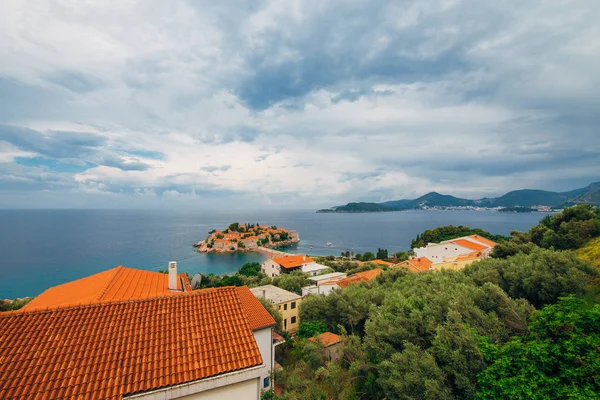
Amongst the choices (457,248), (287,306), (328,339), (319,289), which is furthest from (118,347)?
(457,248)

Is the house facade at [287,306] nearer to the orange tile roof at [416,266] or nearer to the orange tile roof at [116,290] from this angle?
the orange tile roof at [116,290]

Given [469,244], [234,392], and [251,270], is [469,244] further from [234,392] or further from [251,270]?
[234,392]

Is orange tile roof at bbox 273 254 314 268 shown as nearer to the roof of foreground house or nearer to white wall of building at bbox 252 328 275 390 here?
the roof of foreground house

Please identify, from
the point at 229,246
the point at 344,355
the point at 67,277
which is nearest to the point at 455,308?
the point at 344,355

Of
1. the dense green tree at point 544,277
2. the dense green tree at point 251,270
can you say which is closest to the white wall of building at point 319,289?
the dense green tree at point 544,277

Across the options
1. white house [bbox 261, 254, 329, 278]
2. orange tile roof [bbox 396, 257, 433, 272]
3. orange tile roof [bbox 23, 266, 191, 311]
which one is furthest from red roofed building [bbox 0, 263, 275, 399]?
white house [bbox 261, 254, 329, 278]
